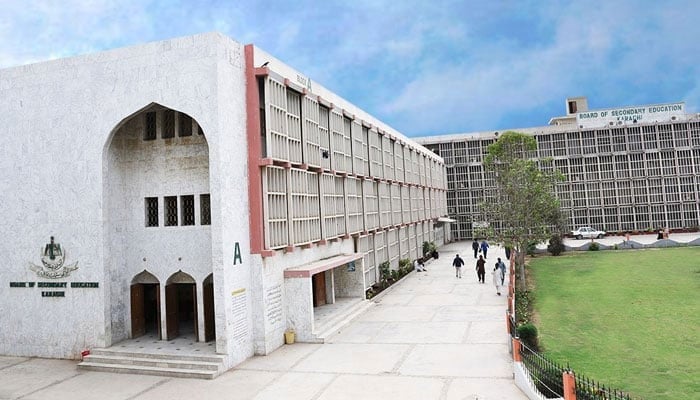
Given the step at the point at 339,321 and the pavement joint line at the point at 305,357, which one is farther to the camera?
the step at the point at 339,321

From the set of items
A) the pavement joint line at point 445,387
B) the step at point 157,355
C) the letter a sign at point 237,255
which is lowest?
the pavement joint line at point 445,387

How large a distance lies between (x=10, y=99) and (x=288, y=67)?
973cm

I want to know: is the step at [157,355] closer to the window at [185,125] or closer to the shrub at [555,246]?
the window at [185,125]

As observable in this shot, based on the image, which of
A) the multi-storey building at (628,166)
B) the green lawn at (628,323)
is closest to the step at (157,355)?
the green lawn at (628,323)

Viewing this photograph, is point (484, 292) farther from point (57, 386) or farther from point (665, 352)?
point (57, 386)

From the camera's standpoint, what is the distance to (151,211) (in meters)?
17.6

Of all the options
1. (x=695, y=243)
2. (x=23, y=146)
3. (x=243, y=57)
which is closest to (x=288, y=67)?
(x=243, y=57)

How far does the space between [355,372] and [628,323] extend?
33.5 ft

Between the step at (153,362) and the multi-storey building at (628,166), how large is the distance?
41843 mm

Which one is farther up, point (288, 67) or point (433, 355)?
point (288, 67)

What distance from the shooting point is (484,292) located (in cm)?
2548

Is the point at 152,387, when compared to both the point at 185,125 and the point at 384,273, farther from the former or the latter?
the point at 384,273

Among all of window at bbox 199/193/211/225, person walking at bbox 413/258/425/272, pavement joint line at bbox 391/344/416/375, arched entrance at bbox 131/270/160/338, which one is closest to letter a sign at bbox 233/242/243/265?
window at bbox 199/193/211/225

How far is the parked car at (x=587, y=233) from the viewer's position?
166 ft
